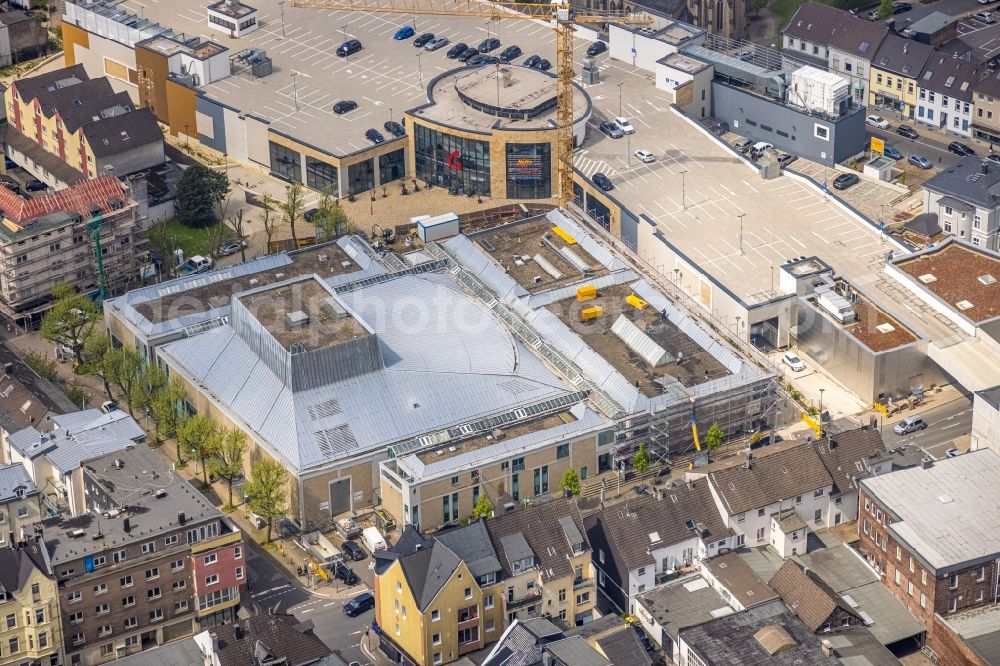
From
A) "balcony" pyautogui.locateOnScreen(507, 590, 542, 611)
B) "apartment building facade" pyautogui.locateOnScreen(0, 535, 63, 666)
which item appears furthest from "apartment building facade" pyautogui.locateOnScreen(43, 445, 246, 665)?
"balcony" pyautogui.locateOnScreen(507, 590, 542, 611)

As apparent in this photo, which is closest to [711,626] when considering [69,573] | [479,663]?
[479,663]

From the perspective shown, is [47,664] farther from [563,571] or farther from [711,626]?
[711,626]

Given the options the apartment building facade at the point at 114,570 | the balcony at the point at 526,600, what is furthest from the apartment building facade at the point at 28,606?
the balcony at the point at 526,600

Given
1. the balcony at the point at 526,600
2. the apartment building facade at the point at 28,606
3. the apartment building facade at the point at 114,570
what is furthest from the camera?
the balcony at the point at 526,600

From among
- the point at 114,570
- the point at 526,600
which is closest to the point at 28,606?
the point at 114,570

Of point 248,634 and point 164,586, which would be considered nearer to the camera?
point 248,634

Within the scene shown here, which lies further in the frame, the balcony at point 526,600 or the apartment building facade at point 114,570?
the balcony at point 526,600

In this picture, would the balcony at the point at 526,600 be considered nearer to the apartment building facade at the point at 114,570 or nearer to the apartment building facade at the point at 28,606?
the apartment building facade at the point at 114,570
